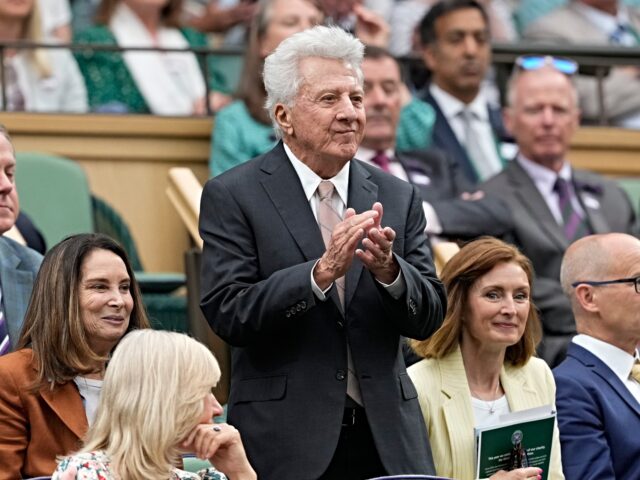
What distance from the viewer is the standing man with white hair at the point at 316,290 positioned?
493 cm

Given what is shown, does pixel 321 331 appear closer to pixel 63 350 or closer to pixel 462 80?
pixel 63 350

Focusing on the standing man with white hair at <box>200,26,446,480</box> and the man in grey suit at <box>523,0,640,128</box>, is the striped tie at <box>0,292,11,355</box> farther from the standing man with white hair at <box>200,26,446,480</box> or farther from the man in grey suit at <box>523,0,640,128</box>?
the man in grey suit at <box>523,0,640,128</box>

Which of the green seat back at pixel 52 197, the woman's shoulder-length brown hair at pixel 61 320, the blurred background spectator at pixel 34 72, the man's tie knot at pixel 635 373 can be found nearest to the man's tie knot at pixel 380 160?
the green seat back at pixel 52 197

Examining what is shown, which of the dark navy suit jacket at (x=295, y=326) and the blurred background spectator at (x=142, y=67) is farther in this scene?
the blurred background spectator at (x=142, y=67)

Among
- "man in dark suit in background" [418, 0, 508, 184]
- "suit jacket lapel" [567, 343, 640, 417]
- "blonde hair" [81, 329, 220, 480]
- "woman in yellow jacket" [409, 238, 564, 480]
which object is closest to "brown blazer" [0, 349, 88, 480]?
"blonde hair" [81, 329, 220, 480]

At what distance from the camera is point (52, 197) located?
7.88 meters

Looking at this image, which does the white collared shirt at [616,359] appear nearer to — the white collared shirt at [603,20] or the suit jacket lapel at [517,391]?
the suit jacket lapel at [517,391]

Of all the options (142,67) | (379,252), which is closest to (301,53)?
(379,252)

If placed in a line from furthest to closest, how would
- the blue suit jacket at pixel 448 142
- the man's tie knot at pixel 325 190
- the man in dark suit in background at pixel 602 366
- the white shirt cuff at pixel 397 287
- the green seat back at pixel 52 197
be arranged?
the blue suit jacket at pixel 448 142, the green seat back at pixel 52 197, the man in dark suit in background at pixel 602 366, the man's tie knot at pixel 325 190, the white shirt cuff at pixel 397 287

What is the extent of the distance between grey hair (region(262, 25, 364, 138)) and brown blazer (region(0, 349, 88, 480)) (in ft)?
3.74

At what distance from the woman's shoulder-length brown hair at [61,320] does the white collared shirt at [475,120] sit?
3746 mm

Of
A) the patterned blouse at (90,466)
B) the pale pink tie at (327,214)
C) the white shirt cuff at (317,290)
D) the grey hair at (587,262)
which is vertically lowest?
the patterned blouse at (90,466)

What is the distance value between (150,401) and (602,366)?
2.05 metres

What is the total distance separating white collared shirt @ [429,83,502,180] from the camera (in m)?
8.67
